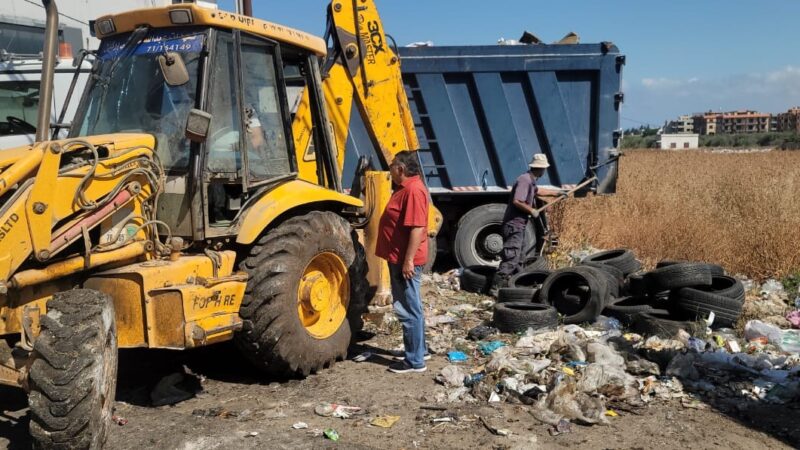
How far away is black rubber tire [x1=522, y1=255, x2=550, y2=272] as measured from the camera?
850 centimetres

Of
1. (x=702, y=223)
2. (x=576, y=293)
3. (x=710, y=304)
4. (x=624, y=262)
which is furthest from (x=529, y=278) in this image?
(x=702, y=223)

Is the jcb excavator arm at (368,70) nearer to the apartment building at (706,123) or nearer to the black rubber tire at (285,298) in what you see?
the black rubber tire at (285,298)

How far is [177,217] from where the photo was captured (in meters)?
4.91

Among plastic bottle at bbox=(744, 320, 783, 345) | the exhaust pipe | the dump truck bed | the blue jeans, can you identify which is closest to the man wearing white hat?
the dump truck bed

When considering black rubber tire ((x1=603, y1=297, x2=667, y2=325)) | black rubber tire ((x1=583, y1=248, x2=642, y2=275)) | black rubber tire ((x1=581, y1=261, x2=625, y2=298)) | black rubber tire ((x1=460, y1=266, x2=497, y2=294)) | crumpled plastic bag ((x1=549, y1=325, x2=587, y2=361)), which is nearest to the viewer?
crumpled plastic bag ((x1=549, y1=325, x2=587, y2=361))

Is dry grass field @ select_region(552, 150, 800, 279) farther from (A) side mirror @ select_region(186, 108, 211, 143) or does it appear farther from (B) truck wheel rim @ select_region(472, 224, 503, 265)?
(A) side mirror @ select_region(186, 108, 211, 143)

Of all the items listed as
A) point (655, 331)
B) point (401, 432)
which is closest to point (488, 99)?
point (655, 331)

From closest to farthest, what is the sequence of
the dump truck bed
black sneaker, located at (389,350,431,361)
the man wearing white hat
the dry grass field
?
black sneaker, located at (389,350,431,361)
the man wearing white hat
the dry grass field
the dump truck bed

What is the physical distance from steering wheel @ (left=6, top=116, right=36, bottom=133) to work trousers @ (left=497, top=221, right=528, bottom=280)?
20.0 ft

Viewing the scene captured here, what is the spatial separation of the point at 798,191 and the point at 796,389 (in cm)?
761

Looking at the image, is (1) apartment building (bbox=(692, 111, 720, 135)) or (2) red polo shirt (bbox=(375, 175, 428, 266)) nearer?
(2) red polo shirt (bbox=(375, 175, 428, 266))

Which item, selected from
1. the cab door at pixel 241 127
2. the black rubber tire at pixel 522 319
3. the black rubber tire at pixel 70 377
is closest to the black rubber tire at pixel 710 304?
the black rubber tire at pixel 522 319

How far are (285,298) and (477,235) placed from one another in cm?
500

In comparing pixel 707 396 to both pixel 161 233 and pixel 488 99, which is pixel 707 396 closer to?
pixel 161 233
